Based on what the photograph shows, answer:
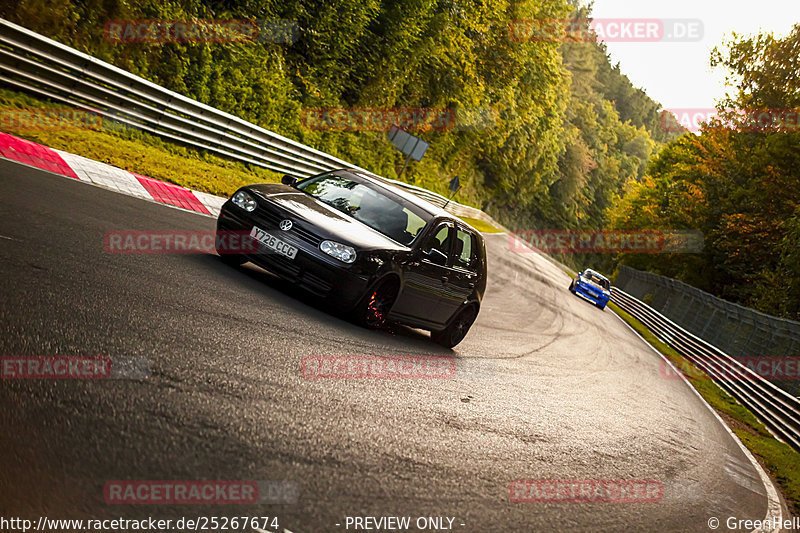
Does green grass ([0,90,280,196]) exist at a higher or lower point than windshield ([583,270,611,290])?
lower

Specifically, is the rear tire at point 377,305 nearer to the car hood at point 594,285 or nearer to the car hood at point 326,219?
the car hood at point 326,219

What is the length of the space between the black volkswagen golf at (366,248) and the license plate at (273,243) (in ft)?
0.03

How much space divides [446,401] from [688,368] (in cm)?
1739

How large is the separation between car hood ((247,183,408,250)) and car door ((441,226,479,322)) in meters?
1.19

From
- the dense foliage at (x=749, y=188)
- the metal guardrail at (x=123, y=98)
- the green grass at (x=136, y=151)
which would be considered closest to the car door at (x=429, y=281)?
the metal guardrail at (x=123, y=98)

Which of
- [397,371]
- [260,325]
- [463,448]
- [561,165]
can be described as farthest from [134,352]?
[561,165]

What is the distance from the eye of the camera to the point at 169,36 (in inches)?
718

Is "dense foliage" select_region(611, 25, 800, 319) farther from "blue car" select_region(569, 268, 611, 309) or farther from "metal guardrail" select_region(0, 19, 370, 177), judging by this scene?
A: "metal guardrail" select_region(0, 19, 370, 177)

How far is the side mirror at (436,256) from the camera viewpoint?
8.59 m

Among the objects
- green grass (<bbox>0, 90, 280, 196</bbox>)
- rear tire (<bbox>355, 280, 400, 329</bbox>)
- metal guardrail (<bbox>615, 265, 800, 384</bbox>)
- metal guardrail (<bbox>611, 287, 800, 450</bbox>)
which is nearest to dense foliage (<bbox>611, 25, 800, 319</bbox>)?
metal guardrail (<bbox>615, 265, 800, 384</bbox>)

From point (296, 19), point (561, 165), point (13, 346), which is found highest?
point (561, 165)

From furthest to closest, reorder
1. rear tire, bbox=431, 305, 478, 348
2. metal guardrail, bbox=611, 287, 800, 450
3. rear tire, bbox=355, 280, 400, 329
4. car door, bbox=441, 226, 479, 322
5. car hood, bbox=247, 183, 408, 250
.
Result: metal guardrail, bbox=611, 287, 800, 450, rear tire, bbox=431, 305, 478, 348, car door, bbox=441, 226, 479, 322, rear tire, bbox=355, 280, 400, 329, car hood, bbox=247, 183, 408, 250

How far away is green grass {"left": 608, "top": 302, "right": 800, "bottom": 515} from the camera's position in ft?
33.2

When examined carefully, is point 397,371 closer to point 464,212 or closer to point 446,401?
point 446,401
